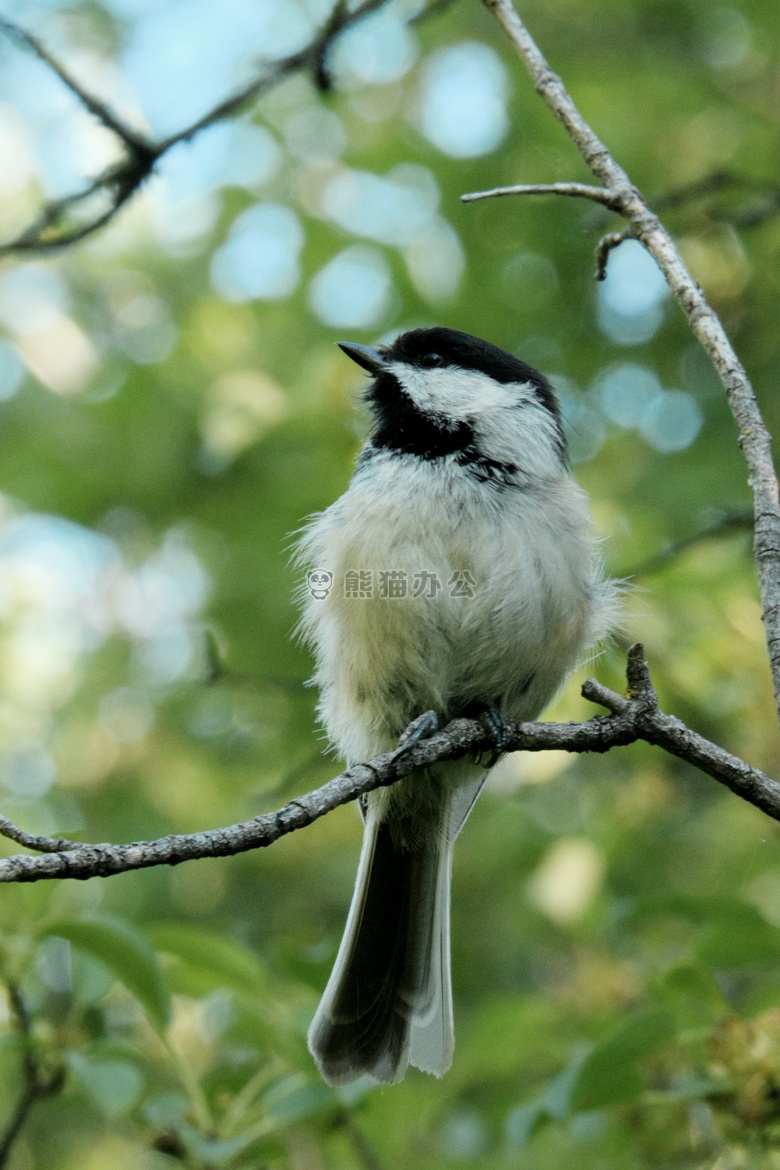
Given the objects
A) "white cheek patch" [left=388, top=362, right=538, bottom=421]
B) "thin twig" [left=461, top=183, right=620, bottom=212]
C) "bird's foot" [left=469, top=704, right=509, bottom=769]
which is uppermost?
"white cheek patch" [left=388, top=362, right=538, bottom=421]

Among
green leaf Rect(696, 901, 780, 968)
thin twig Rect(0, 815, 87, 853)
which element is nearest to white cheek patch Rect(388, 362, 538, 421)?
green leaf Rect(696, 901, 780, 968)

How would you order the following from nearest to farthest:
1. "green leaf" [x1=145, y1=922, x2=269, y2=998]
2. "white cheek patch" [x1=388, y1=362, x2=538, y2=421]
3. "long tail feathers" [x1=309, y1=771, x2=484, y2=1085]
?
"green leaf" [x1=145, y1=922, x2=269, y2=998] < "long tail feathers" [x1=309, y1=771, x2=484, y2=1085] < "white cheek patch" [x1=388, y1=362, x2=538, y2=421]

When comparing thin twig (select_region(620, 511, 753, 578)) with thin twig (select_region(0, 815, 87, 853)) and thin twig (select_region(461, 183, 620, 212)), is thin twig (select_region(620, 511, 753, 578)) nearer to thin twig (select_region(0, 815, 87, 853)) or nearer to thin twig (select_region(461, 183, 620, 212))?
thin twig (select_region(461, 183, 620, 212))

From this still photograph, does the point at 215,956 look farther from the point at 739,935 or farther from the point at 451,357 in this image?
the point at 451,357

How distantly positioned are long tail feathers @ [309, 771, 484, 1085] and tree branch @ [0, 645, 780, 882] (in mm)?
827

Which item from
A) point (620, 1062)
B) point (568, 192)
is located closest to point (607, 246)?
point (568, 192)

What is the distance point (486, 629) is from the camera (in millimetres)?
2652

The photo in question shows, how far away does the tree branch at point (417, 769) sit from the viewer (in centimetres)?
135

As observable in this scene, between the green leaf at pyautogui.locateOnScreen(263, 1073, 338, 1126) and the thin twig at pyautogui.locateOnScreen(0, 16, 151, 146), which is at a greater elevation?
the thin twig at pyautogui.locateOnScreen(0, 16, 151, 146)

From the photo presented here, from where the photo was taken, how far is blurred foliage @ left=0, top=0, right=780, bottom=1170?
2402mm

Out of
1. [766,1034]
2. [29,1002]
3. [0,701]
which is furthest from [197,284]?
[766,1034]

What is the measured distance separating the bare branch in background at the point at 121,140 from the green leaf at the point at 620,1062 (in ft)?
6.75

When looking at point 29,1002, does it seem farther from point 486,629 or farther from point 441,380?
point 441,380

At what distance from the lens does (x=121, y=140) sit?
2.52 meters
